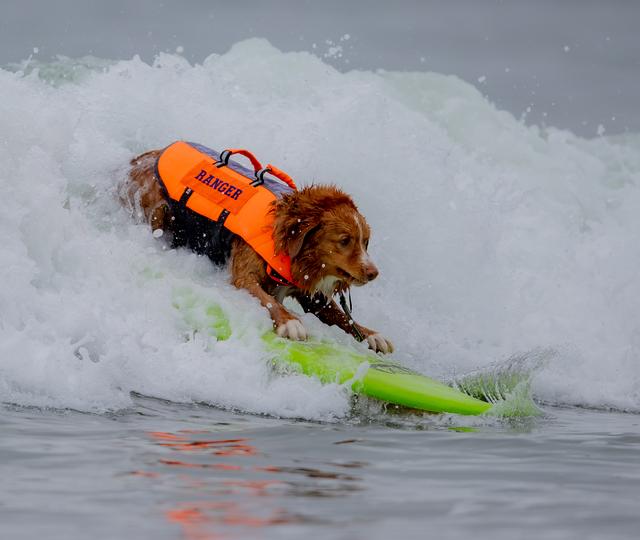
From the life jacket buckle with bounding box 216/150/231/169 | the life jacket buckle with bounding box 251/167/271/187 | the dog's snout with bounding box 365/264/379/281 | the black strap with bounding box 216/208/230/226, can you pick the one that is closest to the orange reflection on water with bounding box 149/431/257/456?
the dog's snout with bounding box 365/264/379/281

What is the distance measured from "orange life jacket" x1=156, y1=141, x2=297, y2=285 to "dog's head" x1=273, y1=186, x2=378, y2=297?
0.11 metres

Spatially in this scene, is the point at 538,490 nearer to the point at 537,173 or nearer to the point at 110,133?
the point at 110,133

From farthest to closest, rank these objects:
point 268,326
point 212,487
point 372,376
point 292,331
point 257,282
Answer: point 257,282, point 268,326, point 292,331, point 372,376, point 212,487

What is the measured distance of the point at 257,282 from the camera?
24.2ft

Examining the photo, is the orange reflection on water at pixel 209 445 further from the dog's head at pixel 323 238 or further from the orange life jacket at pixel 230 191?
the orange life jacket at pixel 230 191

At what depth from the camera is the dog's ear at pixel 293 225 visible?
7129 millimetres

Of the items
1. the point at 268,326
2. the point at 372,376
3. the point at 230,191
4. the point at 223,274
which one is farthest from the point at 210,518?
the point at 230,191

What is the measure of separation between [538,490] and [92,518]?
175 centimetres

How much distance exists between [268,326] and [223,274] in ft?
2.69

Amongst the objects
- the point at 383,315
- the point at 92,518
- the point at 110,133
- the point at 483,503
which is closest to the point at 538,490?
the point at 483,503

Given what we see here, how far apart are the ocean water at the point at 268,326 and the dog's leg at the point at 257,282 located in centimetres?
9

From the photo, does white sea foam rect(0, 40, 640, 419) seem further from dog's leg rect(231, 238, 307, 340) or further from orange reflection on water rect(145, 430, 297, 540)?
orange reflection on water rect(145, 430, 297, 540)

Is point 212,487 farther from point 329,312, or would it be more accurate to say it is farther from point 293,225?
point 329,312

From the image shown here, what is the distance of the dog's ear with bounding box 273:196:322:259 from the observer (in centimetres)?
713
